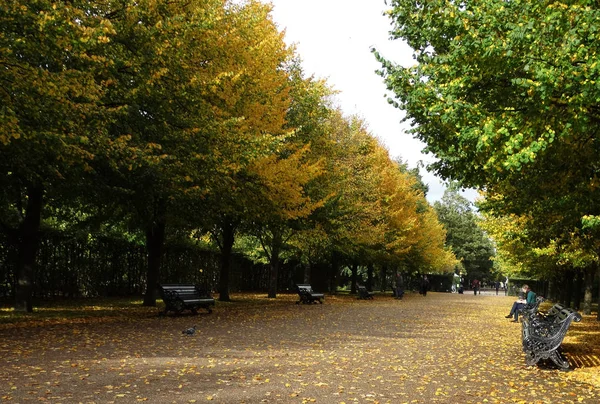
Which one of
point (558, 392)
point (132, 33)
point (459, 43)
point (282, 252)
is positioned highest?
point (132, 33)

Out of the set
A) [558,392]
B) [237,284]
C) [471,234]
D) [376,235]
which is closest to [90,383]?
[558,392]

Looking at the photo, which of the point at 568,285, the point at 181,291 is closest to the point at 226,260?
the point at 181,291

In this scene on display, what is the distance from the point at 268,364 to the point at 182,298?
8.28 metres

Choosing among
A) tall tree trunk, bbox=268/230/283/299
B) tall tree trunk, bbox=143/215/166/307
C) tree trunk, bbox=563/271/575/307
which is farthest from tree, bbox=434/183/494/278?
tall tree trunk, bbox=143/215/166/307

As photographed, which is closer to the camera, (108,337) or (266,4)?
(108,337)

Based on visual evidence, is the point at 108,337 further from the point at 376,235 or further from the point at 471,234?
the point at 471,234

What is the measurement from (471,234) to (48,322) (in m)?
77.8

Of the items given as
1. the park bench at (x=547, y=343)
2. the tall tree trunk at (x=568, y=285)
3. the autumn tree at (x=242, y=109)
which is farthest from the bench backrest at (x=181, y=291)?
the tall tree trunk at (x=568, y=285)

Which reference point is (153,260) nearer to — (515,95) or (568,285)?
(515,95)

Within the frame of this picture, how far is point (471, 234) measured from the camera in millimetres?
84562

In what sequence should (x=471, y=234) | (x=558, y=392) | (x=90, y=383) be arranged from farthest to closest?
(x=471, y=234), (x=558, y=392), (x=90, y=383)

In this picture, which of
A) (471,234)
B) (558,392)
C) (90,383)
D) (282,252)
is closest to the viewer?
(90,383)

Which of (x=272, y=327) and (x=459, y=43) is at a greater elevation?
(x=459, y=43)

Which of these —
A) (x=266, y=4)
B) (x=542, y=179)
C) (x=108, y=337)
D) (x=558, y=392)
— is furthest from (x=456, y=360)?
(x=266, y=4)
